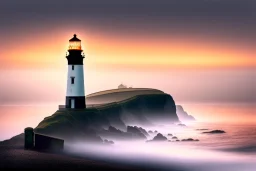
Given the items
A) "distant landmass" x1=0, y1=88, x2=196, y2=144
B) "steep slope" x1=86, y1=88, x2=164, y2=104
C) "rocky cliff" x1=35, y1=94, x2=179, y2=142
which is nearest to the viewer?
"rocky cliff" x1=35, y1=94, x2=179, y2=142

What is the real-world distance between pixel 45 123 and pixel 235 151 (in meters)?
23.2

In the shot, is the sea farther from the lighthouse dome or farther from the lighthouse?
the lighthouse dome

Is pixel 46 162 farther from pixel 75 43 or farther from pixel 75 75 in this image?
pixel 75 43

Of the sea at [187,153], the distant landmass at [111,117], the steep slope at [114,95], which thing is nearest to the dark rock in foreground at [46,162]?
the sea at [187,153]

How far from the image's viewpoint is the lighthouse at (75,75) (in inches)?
2926

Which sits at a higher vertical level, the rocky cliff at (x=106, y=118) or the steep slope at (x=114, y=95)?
the steep slope at (x=114, y=95)

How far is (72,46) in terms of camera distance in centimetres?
7475

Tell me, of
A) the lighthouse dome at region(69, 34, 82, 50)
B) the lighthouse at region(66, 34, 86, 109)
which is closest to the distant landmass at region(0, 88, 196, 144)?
the lighthouse at region(66, 34, 86, 109)

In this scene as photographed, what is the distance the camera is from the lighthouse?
74.3m

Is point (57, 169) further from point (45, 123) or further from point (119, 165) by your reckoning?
point (45, 123)

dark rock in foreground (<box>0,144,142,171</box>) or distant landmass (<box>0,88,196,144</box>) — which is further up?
distant landmass (<box>0,88,196,144</box>)

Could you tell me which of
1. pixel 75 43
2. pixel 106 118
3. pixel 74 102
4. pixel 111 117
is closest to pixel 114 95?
pixel 111 117

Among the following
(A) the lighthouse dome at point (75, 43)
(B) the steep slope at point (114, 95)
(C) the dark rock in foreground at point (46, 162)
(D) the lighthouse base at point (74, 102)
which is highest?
(B) the steep slope at point (114, 95)

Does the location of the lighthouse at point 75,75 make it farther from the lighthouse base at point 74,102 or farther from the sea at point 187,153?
the sea at point 187,153
